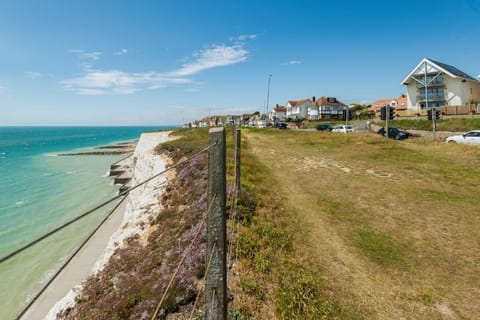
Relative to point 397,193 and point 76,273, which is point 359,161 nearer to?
point 397,193

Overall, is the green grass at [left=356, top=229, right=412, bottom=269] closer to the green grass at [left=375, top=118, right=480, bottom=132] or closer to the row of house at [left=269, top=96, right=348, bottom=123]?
the green grass at [left=375, top=118, right=480, bottom=132]

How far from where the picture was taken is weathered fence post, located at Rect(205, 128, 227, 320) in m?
3.56

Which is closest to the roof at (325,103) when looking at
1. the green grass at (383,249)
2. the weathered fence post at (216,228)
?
the green grass at (383,249)

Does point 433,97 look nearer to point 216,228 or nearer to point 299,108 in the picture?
point 299,108

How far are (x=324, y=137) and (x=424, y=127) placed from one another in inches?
960

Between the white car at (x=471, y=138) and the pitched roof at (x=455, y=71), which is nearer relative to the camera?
the white car at (x=471, y=138)

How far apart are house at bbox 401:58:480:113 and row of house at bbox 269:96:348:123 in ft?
94.5

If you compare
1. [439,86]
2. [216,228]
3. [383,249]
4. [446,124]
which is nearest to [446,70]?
[439,86]

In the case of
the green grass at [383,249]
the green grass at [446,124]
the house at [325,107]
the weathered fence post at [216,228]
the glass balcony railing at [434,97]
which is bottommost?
the green grass at [383,249]

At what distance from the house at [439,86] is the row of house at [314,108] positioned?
2880cm

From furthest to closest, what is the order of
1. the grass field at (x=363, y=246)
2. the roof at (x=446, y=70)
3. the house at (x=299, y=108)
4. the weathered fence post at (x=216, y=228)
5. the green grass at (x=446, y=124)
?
the house at (x=299, y=108) < the roof at (x=446, y=70) < the green grass at (x=446, y=124) < the grass field at (x=363, y=246) < the weathered fence post at (x=216, y=228)

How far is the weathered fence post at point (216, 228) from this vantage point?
11.7 ft

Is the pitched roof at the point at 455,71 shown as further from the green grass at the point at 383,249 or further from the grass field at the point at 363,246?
the green grass at the point at 383,249

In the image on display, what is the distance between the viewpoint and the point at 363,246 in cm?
779
